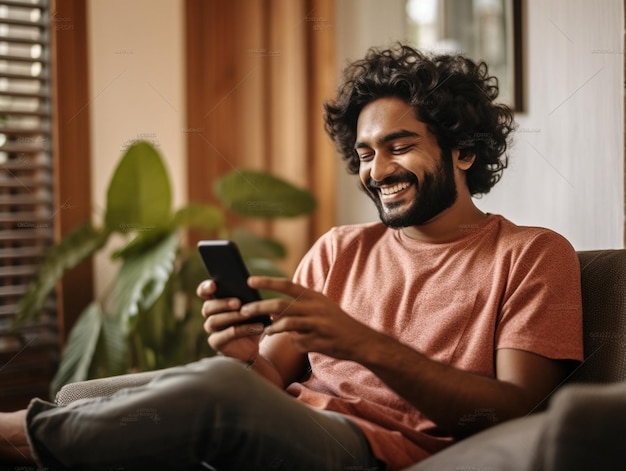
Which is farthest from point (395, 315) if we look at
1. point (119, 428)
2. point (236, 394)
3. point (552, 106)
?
point (552, 106)

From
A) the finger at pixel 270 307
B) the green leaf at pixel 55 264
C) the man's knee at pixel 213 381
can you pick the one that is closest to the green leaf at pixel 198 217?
the green leaf at pixel 55 264

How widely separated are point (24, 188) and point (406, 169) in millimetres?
1672

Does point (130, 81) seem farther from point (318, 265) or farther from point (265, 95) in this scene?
point (318, 265)

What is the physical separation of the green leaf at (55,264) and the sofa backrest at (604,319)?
5.23ft

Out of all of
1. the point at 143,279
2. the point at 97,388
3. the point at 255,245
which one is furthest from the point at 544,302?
the point at 255,245

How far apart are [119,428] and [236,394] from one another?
0.17m

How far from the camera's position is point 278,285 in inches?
46.4

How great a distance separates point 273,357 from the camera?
1.51 metres

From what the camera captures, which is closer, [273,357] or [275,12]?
[273,357]

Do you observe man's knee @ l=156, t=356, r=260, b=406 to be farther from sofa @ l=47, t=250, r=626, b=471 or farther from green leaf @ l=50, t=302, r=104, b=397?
green leaf @ l=50, t=302, r=104, b=397

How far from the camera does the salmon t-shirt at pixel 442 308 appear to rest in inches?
50.3

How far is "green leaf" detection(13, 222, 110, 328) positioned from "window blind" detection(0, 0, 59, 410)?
17 centimetres

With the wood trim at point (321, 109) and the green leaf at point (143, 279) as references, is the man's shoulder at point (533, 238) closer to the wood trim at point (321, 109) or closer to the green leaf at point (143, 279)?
the green leaf at point (143, 279)

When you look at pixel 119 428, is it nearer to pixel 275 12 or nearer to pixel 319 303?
pixel 319 303
